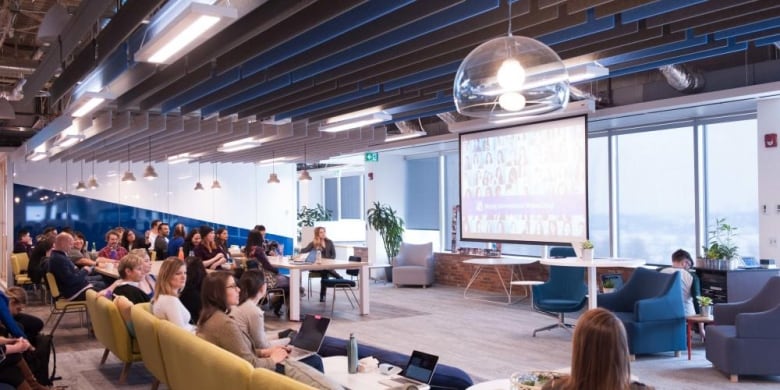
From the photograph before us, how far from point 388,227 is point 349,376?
1100cm

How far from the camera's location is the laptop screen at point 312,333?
4742mm

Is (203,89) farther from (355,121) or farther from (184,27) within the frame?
(184,27)

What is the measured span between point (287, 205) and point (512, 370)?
1229 centimetres

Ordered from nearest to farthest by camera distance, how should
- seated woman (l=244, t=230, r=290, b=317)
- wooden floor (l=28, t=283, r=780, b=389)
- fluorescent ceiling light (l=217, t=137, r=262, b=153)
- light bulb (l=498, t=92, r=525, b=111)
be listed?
light bulb (l=498, t=92, r=525, b=111), wooden floor (l=28, t=283, r=780, b=389), seated woman (l=244, t=230, r=290, b=317), fluorescent ceiling light (l=217, t=137, r=262, b=153)

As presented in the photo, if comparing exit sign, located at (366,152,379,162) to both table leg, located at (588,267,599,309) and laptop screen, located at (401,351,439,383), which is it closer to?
table leg, located at (588,267,599,309)

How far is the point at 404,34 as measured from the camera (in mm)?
5641

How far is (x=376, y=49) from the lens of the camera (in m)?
6.00

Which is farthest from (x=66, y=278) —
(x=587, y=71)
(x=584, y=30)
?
(x=584, y=30)

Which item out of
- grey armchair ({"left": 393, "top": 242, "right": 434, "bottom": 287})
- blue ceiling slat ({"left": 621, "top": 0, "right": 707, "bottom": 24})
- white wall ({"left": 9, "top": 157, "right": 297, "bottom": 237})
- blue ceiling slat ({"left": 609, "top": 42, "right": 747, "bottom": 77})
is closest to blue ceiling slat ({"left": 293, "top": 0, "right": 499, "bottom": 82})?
blue ceiling slat ({"left": 621, "top": 0, "right": 707, "bottom": 24})

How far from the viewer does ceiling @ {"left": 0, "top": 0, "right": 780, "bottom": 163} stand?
5.14 m

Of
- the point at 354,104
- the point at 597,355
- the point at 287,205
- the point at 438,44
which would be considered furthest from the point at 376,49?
the point at 287,205

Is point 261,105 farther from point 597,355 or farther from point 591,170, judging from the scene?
point 597,355

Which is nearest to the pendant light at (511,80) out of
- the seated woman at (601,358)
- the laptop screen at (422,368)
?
the seated woman at (601,358)

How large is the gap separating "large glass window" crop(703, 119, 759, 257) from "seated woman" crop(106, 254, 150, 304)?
782cm
